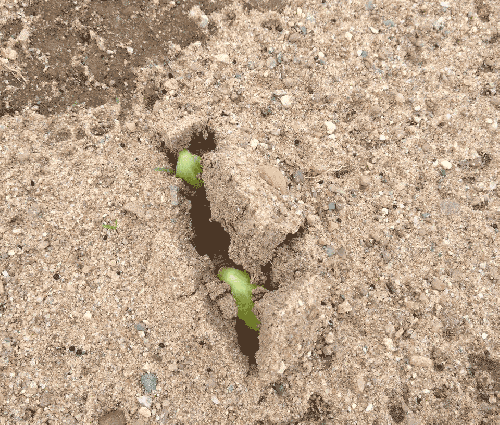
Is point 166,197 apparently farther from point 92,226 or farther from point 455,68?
point 455,68

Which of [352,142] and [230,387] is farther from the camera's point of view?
[352,142]

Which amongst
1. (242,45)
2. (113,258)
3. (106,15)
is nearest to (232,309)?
(113,258)

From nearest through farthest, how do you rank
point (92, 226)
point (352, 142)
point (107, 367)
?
point (107, 367) → point (92, 226) → point (352, 142)

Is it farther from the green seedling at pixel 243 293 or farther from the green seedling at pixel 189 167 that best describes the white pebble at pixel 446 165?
the green seedling at pixel 189 167

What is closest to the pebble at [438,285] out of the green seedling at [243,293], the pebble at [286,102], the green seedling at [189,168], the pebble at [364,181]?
the pebble at [364,181]

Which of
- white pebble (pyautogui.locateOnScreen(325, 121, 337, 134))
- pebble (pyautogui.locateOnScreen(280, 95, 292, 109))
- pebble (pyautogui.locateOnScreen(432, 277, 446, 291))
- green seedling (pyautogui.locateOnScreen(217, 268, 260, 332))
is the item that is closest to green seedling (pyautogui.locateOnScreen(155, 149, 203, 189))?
green seedling (pyautogui.locateOnScreen(217, 268, 260, 332))
